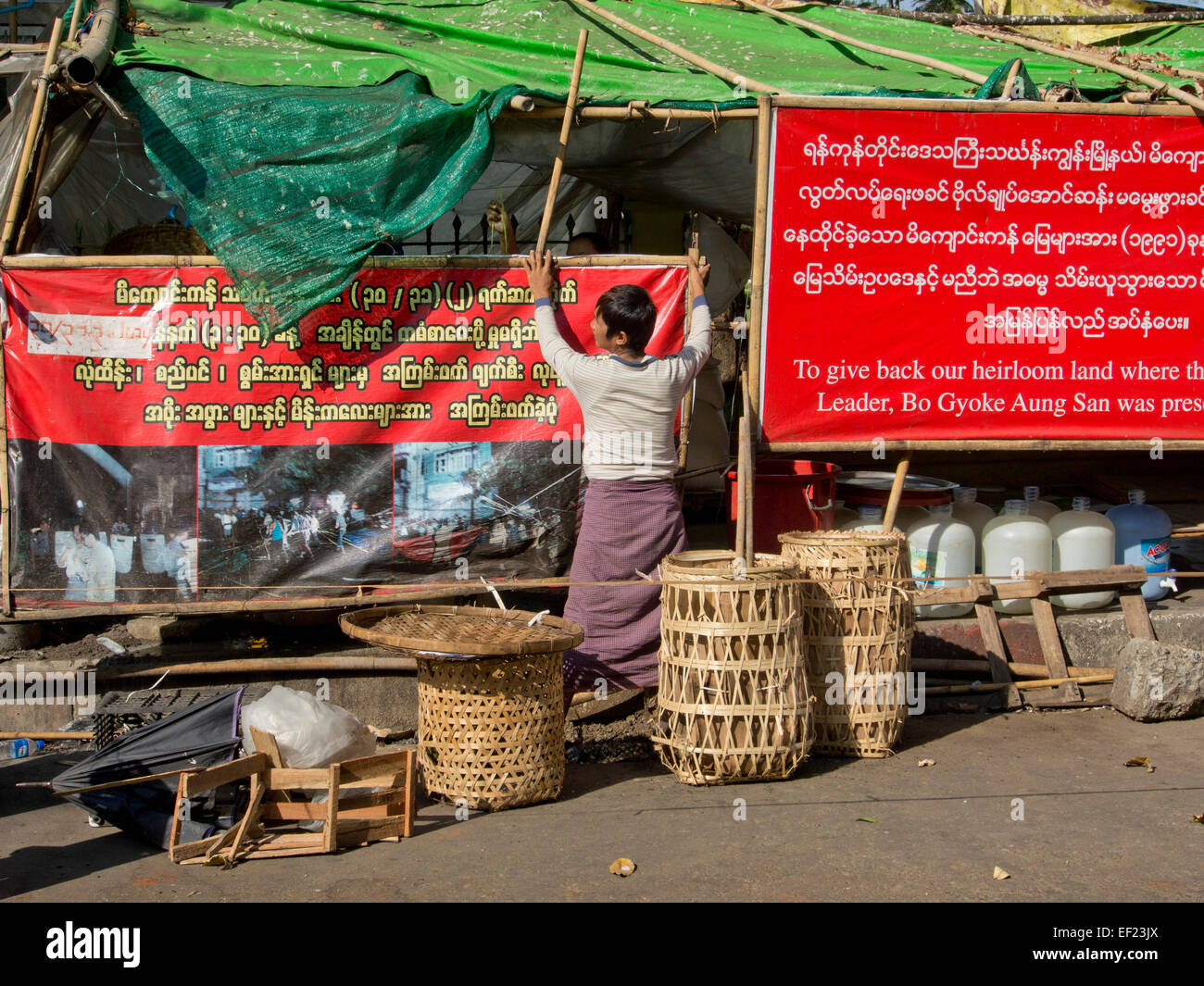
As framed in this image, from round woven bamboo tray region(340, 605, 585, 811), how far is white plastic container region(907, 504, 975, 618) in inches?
91.4

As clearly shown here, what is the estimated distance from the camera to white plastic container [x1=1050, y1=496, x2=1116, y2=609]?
6293mm

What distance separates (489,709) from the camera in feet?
14.4

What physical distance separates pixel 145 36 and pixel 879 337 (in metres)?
4.02

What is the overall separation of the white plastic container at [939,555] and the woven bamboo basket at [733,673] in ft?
5.21

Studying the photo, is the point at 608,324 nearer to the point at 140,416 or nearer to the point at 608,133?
the point at 608,133

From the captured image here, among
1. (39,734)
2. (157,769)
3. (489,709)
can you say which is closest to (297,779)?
(157,769)

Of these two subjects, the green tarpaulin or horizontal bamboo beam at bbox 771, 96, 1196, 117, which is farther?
horizontal bamboo beam at bbox 771, 96, 1196, 117

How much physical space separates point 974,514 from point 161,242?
4584mm

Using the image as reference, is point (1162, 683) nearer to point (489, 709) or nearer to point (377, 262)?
point (489, 709)

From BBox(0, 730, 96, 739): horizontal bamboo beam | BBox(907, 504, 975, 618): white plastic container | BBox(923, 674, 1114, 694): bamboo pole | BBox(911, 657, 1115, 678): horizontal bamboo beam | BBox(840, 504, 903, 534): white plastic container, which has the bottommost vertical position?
BBox(0, 730, 96, 739): horizontal bamboo beam

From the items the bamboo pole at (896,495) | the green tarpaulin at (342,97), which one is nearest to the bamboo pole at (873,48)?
the green tarpaulin at (342,97)

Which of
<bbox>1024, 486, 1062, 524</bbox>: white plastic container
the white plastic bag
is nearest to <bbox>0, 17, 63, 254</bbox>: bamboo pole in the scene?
the white plastic bag

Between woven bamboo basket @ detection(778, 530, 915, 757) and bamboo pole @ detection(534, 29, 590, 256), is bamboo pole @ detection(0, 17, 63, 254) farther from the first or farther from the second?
woven bamboo basket @ detection(778, 530, 915, 757)

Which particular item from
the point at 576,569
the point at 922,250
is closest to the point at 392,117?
the point at 576,569
